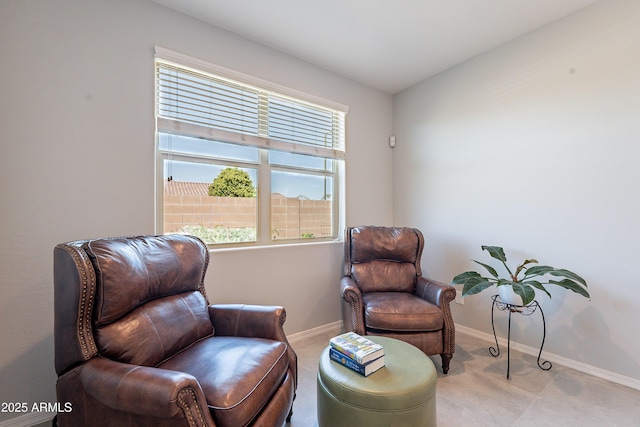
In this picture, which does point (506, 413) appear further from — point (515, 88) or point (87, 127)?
point (87, 127)

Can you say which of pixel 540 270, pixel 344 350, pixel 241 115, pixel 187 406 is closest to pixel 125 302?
pixel 187 406

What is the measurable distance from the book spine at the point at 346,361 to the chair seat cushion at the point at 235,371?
0.83 ft

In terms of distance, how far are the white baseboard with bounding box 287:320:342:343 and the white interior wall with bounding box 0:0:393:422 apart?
60 cm

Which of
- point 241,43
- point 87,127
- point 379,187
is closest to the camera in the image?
point 87,127

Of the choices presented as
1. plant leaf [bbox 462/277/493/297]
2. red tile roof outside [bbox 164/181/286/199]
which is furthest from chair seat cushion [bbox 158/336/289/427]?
plant leaf [bbox 462/277/493/297]

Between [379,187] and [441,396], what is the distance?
2197 millimetres

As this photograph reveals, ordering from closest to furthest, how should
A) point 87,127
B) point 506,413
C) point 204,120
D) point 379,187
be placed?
point 506,413, point 87,127, point 204,120, point 379,187

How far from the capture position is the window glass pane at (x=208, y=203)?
85.2 inches

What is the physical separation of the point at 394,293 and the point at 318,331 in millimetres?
885

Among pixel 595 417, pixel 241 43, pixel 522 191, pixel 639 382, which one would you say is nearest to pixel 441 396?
pixel 595 417

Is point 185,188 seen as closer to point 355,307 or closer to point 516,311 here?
point 355,307

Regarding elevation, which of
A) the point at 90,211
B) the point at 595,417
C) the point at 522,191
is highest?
the point at 522,191

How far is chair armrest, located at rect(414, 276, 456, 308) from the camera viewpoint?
2189 mm

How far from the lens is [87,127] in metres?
1.79
